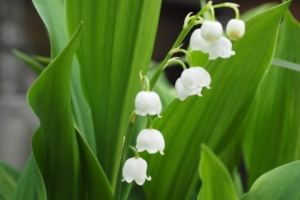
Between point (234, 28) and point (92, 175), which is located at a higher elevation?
point (234, 28)

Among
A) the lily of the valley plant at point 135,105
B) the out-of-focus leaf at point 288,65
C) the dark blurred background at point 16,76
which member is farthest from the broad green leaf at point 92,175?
the dark blurred background at point 16,76

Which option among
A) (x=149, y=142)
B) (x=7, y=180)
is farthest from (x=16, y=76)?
(x=149, y=142)

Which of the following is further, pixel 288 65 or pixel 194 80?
pixel 288 65

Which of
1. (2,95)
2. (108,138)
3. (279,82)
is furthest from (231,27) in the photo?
(2,95)

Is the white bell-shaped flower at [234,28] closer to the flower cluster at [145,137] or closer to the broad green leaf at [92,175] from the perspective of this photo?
the flower cluster at [145,137]

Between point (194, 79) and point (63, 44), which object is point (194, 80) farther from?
point (63, 44)

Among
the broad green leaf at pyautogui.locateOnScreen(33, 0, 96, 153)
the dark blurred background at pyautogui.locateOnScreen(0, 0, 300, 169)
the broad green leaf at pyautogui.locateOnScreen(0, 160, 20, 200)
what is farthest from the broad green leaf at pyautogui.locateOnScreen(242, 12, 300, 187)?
the dark blurred background at pyautogui.locateOnScreen(0, 0, 300, 169)
